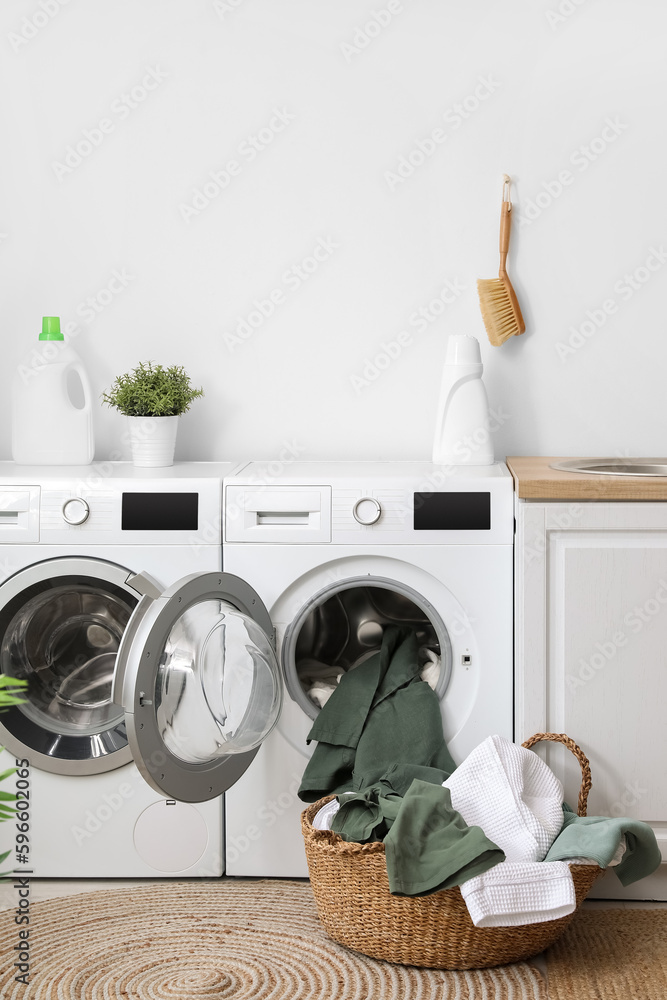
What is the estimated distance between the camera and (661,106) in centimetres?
224

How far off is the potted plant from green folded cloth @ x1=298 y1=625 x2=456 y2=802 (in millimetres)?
692

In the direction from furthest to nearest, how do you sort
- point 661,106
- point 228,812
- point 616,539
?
1. point 661,106
2. point 228,812
3. point 616,539

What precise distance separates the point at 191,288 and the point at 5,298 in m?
0.50

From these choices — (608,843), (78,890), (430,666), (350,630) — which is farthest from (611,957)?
(78,890)

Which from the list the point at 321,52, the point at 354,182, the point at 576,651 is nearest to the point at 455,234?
the point at 354,182

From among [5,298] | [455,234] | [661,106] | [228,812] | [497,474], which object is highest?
[661,106]

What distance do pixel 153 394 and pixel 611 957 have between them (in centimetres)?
149

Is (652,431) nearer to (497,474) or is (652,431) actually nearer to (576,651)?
(497,474)

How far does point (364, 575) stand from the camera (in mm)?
1875

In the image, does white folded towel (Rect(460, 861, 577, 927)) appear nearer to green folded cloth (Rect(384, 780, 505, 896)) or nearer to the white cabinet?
green folded cloth (Rect(384, 780, 505, 896))

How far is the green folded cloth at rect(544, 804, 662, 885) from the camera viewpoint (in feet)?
5.09

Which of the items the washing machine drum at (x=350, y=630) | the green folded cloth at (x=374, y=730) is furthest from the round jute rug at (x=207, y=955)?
the washing machine drum at (x=350, y=630)

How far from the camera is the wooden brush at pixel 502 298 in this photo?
7.36ft

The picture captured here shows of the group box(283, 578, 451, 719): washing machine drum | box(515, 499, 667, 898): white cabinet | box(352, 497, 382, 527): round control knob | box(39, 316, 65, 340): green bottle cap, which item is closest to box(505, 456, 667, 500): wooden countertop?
box(515, 499, 667, 898): white cabinet
